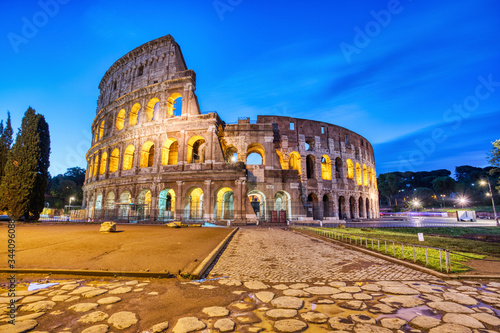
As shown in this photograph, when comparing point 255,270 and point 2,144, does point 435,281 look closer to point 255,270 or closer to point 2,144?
point 255,270

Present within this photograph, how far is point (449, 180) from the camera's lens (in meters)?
64.3

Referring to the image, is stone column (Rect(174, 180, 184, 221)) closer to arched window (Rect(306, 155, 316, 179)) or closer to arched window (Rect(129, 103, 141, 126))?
arched window (Rect(129, 103, 141, 126))

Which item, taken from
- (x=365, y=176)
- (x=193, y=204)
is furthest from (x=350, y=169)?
(x=193, y=204)

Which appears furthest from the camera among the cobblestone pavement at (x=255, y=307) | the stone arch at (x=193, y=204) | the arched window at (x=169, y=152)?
the arched window at (x=169, y=152)

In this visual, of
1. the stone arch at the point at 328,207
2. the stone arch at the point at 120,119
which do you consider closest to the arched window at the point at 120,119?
the stone arch at the point at 120,119

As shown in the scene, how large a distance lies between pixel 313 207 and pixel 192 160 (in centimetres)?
1708

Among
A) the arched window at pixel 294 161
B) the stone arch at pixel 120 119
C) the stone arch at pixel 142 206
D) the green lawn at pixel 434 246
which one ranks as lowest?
the green lawn at pixel 434 246

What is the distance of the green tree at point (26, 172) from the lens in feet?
63.5

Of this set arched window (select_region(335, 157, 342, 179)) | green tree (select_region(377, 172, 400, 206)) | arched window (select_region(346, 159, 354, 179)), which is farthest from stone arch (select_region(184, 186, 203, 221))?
green tree (select_region(377, 172, 400, 206))

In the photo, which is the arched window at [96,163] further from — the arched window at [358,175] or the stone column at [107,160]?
the arched window at [358,175]

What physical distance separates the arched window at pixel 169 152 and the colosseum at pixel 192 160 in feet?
0.40

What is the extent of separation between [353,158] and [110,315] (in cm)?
3640

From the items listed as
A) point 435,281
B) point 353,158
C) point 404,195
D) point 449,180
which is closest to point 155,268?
point 435,281

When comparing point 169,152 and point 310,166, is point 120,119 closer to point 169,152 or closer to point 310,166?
point 169,152
